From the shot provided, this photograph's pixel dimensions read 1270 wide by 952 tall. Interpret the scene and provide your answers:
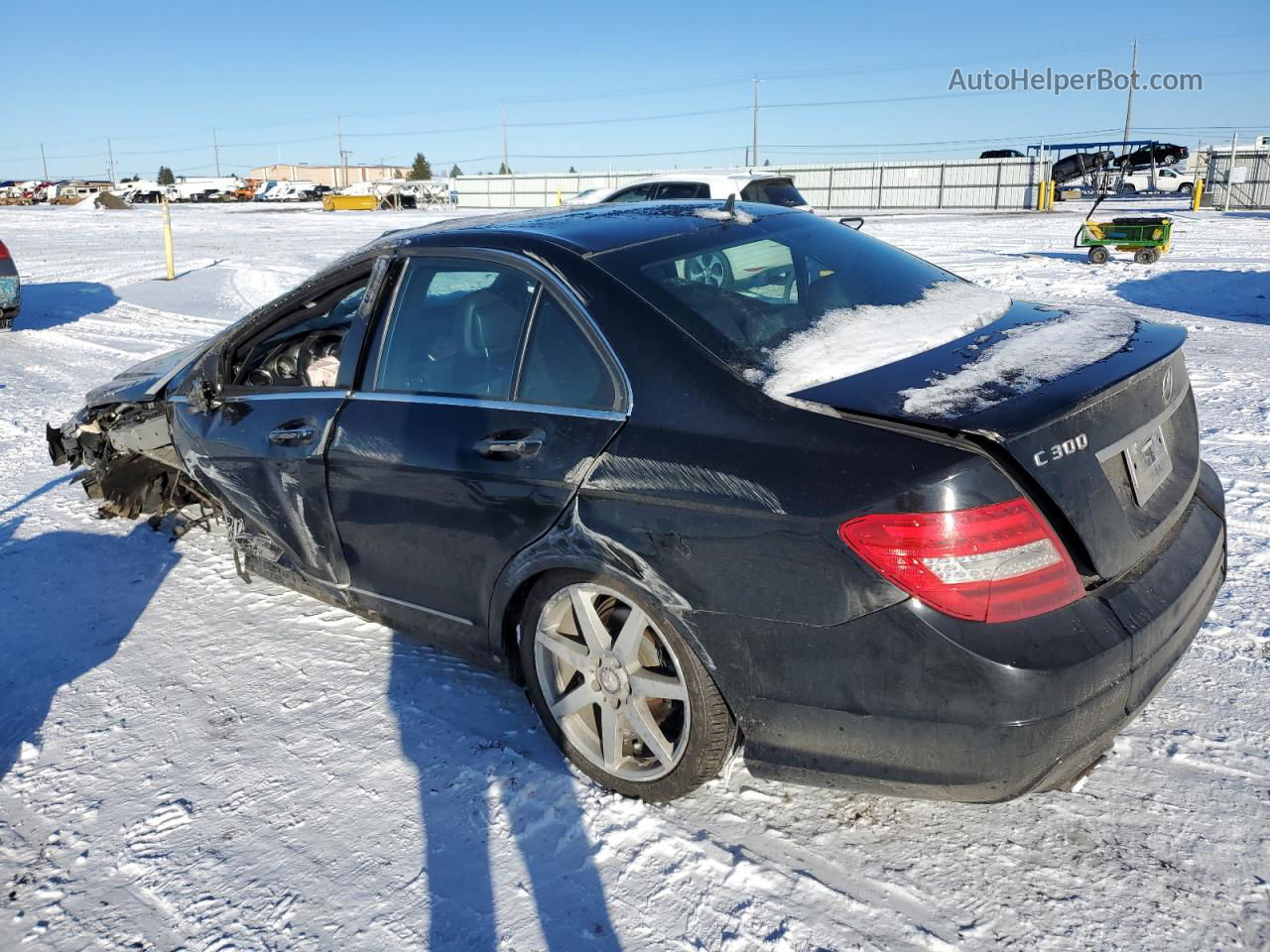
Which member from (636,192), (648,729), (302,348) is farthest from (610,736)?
(636,192)

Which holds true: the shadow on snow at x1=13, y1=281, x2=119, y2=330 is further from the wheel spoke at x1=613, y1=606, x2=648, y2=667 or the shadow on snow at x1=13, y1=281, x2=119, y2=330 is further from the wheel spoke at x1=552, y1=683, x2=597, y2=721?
the wheel spoke at x1=613, y1=606, x2=648, y2=667

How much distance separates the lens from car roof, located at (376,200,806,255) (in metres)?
3.06

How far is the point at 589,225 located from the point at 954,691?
1936 millimetres

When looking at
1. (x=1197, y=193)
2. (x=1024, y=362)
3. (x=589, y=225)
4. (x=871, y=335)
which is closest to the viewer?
(x=1024, y=362)

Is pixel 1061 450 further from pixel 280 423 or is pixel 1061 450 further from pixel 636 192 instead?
pixel 636 192

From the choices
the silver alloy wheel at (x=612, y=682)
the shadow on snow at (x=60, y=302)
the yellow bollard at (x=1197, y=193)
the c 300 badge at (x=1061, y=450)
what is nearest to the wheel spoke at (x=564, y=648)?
the silver alloy wheel at (x=612, y=682)

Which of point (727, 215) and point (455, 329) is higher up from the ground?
point (727, 215)

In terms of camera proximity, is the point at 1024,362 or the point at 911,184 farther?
the point at 911,184

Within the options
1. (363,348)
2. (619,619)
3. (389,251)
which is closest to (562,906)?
(619,619)

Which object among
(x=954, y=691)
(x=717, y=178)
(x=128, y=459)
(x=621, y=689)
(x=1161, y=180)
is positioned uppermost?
(x=1161, y=180)

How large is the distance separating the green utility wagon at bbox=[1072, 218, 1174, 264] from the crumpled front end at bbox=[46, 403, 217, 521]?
1454 cm

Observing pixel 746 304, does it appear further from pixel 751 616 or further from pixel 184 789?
pixel 184 789

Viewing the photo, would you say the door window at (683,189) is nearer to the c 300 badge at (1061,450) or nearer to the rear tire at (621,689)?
the rear tire at (621,689)

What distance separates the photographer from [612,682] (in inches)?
107
